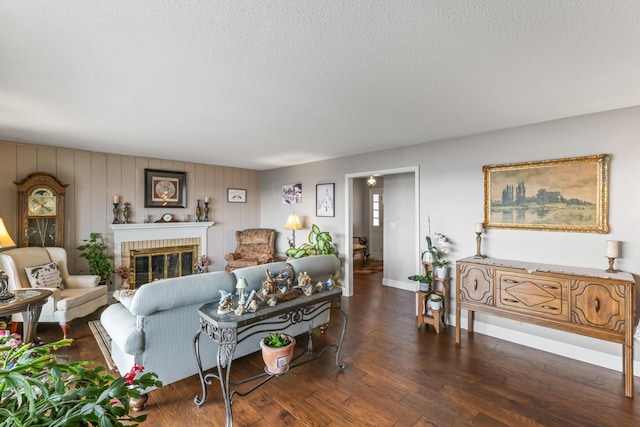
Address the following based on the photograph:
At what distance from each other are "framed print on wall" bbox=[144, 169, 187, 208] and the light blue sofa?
313 centimetres

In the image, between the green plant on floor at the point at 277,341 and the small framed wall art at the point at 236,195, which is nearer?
the green plant on floor at the point at 277,341

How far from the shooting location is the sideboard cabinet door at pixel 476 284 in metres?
3.06

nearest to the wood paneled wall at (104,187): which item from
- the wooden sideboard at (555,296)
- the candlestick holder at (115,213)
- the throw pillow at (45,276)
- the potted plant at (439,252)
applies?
the candlestick holder at (115,213)

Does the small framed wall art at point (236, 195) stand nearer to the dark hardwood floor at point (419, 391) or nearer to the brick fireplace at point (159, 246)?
the brick fireplace at point (159, 246)

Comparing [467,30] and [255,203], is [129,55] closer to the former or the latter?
[467,30]

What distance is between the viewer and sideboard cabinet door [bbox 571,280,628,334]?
2.39 meters

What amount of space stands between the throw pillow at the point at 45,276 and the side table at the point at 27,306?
0.61 metres

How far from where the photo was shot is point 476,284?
3.15 metres

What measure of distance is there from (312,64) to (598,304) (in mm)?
3033

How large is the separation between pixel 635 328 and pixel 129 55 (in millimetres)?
4347

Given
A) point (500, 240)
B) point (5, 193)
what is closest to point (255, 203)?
point (5, 193)

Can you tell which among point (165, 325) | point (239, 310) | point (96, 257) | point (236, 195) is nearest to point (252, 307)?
point (239, 310)

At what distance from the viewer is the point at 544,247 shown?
10.2 feet

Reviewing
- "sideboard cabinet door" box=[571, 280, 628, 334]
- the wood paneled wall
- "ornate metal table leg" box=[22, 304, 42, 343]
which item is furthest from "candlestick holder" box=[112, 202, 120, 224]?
"sideboard cabinet door" box=[571, 280, 628, 334]
